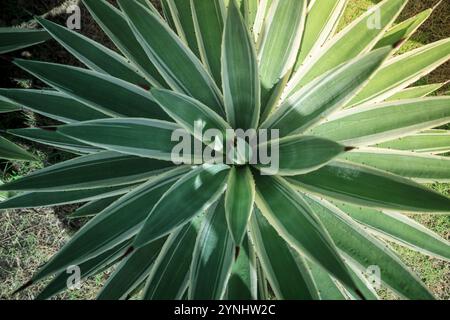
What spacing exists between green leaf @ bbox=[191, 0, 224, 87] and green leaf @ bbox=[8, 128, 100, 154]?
55cm

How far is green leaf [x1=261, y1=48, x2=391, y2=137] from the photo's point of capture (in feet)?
4.09

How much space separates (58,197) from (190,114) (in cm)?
73

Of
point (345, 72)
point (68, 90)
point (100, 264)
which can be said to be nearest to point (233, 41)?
point (345, 72)

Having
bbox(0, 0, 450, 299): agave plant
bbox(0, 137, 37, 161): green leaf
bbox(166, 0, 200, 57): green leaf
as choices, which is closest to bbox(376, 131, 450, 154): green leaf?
bbox(0, 0, 450, 299): agave plant

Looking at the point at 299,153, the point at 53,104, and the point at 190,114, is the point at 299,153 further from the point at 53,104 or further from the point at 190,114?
the point at 53,104

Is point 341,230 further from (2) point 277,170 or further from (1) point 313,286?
(2) point 277,170

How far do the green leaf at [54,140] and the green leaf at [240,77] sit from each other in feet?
1.94

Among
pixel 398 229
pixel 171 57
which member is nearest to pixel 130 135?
pixel 171 57

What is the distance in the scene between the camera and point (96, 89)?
158cm

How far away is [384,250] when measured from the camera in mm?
1441

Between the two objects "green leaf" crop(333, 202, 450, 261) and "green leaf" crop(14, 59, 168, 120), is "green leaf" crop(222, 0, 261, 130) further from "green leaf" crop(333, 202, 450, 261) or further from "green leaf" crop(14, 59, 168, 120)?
"green leaf" crop(333, 202, 450, 261)

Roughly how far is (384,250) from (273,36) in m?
0.80

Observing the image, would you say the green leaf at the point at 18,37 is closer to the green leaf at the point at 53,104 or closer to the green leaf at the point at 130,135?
the green leaf at the point at 53,104

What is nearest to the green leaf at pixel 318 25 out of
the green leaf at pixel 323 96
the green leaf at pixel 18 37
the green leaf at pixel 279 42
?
the green leaf at pixel 279 42
